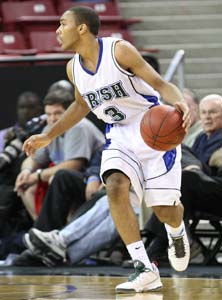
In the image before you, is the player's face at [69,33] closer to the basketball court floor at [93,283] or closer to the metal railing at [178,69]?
the basketball court floor at [93,283]

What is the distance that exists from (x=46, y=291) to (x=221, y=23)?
6809 mm

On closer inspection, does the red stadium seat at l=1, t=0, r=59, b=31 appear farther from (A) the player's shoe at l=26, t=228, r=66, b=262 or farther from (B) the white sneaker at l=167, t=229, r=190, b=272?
(B) the white sneaker at l=167, t=229, r=190, b=272

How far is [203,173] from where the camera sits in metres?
6.85

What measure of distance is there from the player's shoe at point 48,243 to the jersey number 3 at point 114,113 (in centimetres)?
186

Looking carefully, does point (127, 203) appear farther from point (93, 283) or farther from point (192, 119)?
point (192, 119)

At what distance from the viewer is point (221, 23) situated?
452 inches

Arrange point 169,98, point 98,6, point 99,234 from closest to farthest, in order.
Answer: point 169,98
point 99,234
point 98,6

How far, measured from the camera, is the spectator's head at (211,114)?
7.18 m

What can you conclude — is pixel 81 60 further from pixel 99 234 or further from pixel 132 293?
pixel 99 234

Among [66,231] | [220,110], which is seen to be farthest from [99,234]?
[220,110]

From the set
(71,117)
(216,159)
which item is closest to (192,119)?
(216,159)

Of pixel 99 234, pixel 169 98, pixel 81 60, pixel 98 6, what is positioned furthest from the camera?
pixel 98 6

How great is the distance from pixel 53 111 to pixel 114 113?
234 centimetres

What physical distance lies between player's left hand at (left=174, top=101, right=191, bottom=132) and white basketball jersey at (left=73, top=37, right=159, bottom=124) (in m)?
0.43
